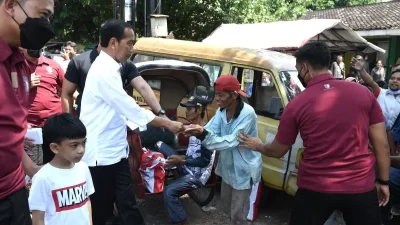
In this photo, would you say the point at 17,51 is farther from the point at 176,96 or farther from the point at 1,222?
the point at 176,96

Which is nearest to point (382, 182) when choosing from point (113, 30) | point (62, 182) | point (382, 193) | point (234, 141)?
point (382, 193)

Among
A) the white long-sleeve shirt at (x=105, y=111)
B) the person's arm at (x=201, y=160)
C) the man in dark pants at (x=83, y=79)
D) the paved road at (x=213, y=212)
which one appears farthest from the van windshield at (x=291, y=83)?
the white long-sleeve shirt at (x=105, y=111)

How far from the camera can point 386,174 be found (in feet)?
9.93

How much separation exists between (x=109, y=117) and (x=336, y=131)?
1695 millimetres

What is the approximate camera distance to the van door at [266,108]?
483 cm

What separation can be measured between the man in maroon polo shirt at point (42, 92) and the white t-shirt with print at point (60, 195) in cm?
172

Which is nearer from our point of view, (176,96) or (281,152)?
(281,152)

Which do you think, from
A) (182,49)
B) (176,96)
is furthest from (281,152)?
(182,49)

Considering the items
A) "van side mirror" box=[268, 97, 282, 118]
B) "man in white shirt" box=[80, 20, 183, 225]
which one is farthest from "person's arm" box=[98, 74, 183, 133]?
"van side mirror" box=[268, 97, 282, 118]

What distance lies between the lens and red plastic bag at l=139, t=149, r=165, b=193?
443cm

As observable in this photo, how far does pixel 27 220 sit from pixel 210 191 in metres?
3.21

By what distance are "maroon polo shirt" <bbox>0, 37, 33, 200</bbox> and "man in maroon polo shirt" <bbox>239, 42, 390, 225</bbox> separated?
67.2 inches

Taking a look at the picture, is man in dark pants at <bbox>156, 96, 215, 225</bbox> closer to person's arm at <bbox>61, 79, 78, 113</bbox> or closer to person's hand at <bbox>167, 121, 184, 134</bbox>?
person's hand at <bbox>167, 121, 184, 134</bbox>

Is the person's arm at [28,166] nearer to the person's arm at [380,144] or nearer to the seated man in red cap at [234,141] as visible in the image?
the seated man in red cap at [234,141]
